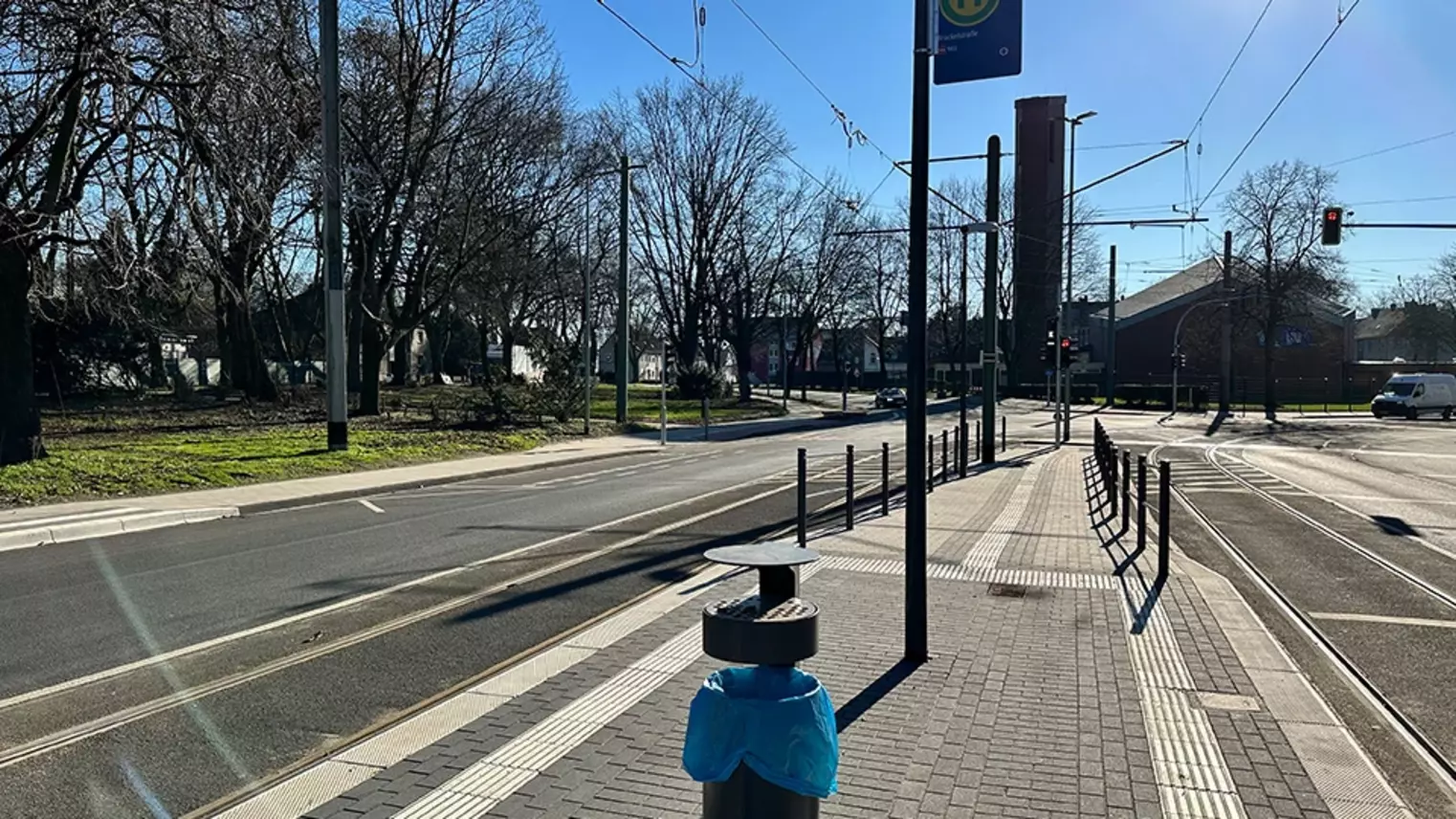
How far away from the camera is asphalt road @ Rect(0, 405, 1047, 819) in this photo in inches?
184

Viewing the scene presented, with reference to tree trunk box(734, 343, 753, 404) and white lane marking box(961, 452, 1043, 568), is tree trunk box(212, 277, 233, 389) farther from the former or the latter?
white lane marking box(961, 452, 1043, 568)

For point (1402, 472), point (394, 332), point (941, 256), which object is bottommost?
point (1402, 472)

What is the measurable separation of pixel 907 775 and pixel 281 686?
362 cm

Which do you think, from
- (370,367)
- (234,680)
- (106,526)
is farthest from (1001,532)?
(370,367)

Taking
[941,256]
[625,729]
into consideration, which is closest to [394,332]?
[625,729]

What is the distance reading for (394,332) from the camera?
→ 34094 millimetres

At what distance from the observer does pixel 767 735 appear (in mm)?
3002

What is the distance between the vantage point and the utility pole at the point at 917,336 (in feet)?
19.2

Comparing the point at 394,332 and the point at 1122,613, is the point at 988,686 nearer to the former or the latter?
the point at 1122,613

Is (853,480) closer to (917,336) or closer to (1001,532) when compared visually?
(1001,532)

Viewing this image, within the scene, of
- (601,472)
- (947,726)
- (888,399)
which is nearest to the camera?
(947,726)

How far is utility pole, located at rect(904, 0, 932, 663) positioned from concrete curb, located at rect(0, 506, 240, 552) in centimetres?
962

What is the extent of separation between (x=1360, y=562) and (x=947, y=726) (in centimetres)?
798

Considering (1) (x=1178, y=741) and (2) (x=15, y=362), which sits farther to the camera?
(2) (x=15, y=362)
